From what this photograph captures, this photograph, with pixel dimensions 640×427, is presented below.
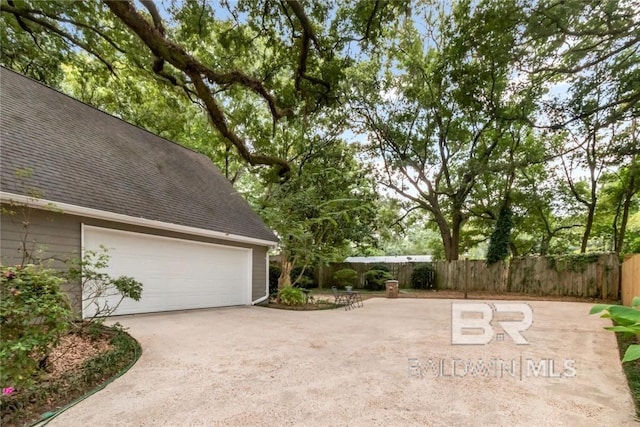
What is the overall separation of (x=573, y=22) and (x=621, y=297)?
838 centimetres

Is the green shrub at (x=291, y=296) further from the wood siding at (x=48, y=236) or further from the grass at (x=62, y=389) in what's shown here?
the grass at (x=62, y=389)

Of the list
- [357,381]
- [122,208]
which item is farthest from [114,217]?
[357,381]

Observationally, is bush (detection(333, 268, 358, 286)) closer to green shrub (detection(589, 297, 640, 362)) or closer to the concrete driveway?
the concrete driveway

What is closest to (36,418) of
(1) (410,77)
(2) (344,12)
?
(2) (344,12)

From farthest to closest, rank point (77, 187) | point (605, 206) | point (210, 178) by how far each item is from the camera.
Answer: point (605, 206)
point (210, 178)
point (77, 187)

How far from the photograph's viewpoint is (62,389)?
2793 mm

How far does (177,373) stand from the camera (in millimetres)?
3420

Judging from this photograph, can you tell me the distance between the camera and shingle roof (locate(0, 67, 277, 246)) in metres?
5.65

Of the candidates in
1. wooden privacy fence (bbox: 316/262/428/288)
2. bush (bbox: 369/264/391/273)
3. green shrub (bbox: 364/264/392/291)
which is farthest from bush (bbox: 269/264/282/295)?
bush (bbox: 369/264/391/273)

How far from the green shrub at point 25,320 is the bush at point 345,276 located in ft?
45.8

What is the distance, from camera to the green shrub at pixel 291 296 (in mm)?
9367

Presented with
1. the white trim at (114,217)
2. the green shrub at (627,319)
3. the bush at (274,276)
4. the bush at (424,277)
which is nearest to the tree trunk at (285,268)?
the white trim at (114,217)

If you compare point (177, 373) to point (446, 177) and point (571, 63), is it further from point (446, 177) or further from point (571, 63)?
point (446, 177)

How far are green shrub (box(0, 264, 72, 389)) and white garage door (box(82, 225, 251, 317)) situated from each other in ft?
11.4
